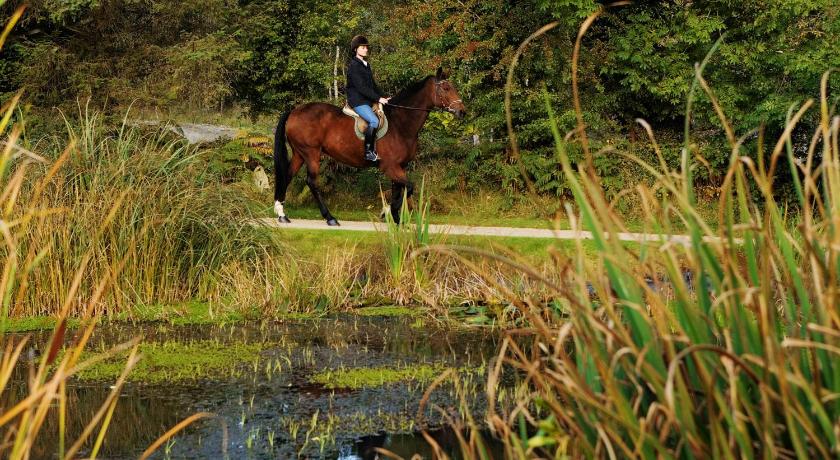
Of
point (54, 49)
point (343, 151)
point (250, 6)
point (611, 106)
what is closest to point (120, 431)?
point (343, 151)

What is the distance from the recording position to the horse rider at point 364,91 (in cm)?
1434

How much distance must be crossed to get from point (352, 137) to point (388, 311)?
581 centimetres

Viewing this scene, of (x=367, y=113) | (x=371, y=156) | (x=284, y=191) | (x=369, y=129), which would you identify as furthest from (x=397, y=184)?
(x=284, y=191)

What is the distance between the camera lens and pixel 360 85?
47.8 ft

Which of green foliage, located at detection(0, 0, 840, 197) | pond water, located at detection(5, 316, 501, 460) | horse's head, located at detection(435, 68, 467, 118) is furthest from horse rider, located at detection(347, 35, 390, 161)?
pond water, located at detection(5, 316, 501, 460)

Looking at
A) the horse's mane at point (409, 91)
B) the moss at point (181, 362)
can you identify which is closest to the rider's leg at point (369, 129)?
the horse's mane at point (409, 91)

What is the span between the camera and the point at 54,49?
56.6 feet

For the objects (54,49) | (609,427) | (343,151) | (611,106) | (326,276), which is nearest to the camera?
(609,427)

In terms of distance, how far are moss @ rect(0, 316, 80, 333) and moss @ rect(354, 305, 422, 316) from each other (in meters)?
2.43

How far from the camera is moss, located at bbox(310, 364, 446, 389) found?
749cm

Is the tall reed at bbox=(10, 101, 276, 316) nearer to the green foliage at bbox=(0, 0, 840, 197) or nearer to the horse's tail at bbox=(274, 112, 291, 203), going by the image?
the horse's tail at bbox=(274, 112, 291, 203)

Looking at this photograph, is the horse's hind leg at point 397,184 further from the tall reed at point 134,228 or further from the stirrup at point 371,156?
the tall reed at point 134,228

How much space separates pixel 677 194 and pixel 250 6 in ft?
79.0

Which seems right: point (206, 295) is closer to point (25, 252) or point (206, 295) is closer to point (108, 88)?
point (25, 252)
